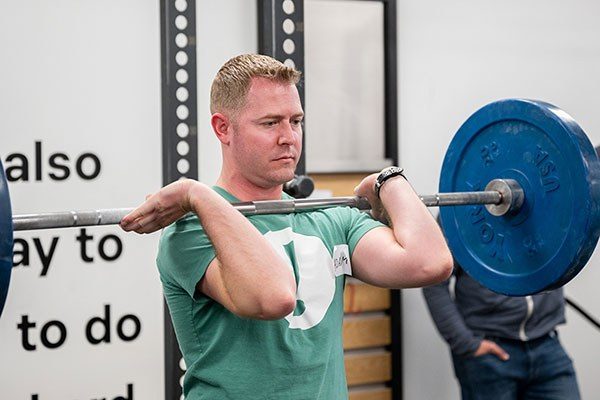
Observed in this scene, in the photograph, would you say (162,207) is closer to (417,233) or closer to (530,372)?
(417,233)

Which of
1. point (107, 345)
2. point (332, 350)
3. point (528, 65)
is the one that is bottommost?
point (107, 345)

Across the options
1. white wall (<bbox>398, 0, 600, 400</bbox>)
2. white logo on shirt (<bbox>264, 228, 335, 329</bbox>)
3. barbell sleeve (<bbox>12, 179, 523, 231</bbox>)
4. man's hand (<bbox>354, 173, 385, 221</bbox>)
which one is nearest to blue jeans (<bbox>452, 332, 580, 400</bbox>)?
white wall (<bbox>398, 0, 600, 400</bbox>)

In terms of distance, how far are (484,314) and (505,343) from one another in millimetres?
118

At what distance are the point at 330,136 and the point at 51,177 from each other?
0.99 metres

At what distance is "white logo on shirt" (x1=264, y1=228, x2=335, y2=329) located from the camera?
1630 millimetres

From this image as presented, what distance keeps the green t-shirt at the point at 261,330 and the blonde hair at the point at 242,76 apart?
233 millimetres

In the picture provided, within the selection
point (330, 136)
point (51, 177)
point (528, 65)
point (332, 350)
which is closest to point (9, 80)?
point (51, 177)

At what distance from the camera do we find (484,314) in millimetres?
2973

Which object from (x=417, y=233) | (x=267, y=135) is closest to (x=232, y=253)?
(x=267, y=135)

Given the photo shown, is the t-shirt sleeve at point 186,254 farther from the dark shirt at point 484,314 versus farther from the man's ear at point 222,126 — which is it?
the dark shirt at point 484,314

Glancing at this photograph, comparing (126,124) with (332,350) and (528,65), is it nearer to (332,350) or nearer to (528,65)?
(332,350)

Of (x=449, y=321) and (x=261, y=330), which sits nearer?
(x=261, y=330)

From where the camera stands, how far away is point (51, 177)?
2.60 metres

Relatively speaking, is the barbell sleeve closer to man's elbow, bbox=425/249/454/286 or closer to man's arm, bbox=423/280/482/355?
man's elbow, bbox=425/249/454/286
